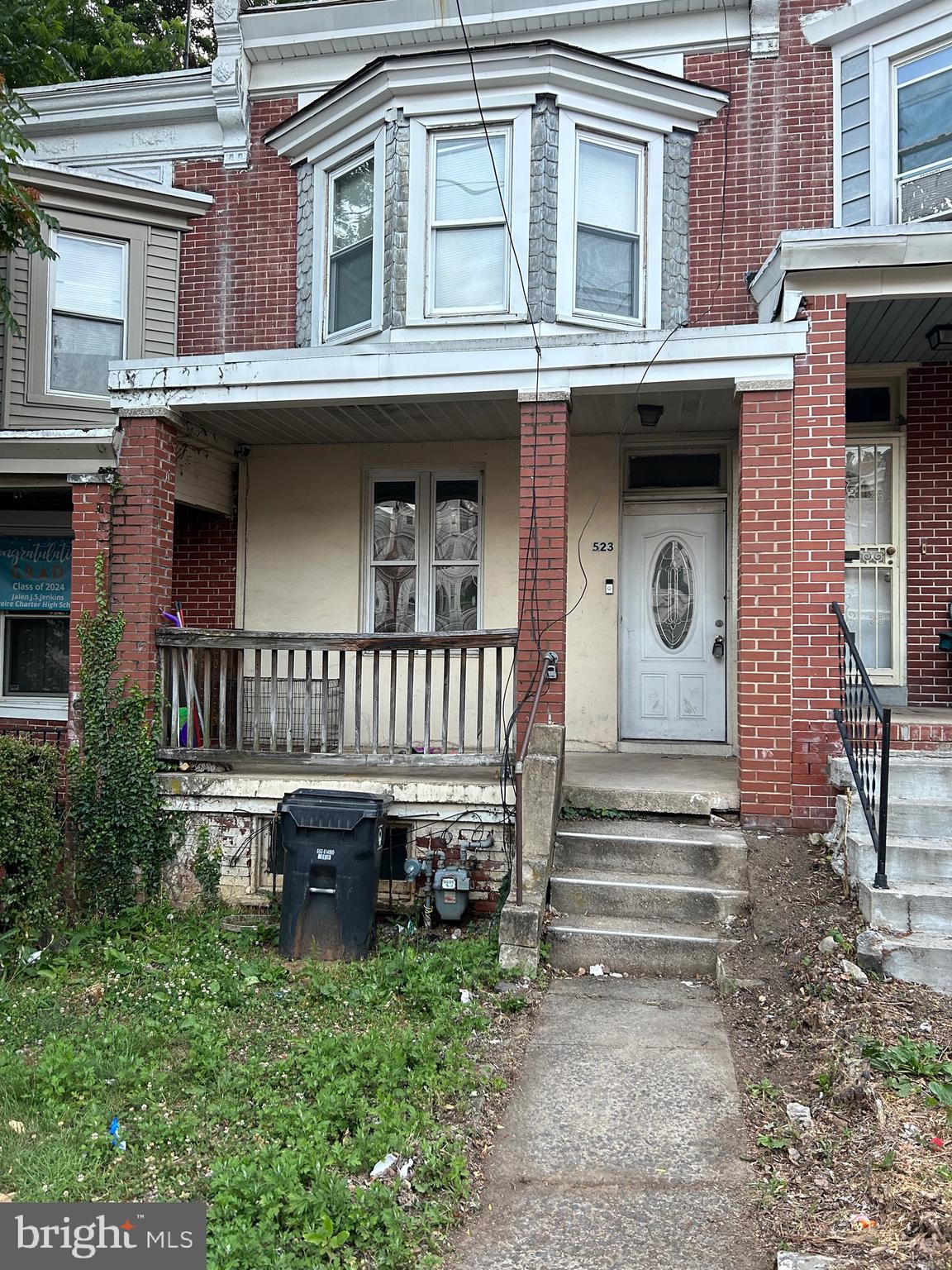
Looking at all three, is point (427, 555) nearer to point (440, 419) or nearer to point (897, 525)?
point (440, 419)

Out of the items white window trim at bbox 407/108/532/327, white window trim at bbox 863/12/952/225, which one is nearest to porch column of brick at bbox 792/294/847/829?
white window trim at bbox 863/12/952/225

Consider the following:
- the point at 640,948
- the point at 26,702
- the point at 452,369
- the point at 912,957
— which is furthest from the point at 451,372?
the point at 26,702

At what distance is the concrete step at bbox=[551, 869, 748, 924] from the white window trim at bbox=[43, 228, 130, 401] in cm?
688

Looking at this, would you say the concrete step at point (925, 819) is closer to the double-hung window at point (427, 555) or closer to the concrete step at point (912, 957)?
the concrete step at point (912, 957)

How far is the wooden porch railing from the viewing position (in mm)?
6914

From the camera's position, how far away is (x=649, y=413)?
315 inches

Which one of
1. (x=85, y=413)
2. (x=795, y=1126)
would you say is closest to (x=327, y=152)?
(x=85, y=413)

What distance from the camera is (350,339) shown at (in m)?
8.66

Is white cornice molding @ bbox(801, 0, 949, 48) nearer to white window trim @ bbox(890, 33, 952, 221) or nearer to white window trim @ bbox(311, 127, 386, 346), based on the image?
white window trim @ bbox(890, 33, 952, 221)

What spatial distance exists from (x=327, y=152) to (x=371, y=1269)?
9056 mm

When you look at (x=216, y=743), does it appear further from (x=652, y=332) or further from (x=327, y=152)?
(x=327, y=152)

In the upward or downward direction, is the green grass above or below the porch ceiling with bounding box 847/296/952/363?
below

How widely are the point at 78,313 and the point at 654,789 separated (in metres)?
7.35

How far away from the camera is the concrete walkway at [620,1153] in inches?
125
